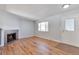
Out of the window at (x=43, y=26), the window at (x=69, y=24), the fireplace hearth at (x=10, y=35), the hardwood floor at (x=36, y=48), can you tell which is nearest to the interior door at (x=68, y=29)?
the window at (x=69, y=24)

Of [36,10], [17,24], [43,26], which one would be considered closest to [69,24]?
[43,26]

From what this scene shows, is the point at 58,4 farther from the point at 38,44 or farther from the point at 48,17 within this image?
the point at 38,44

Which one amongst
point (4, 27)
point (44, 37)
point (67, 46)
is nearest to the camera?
point (4, 27)

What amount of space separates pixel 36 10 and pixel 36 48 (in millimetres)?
711

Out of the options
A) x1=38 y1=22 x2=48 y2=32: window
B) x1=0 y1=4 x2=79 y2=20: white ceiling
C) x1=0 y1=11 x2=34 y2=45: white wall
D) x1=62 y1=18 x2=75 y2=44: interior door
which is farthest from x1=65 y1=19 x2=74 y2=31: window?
x1=0 y1=11 x2=34 y2=45: white wall

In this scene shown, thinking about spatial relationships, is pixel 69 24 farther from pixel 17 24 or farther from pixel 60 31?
pixel 17 24

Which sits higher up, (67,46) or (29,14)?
(29,14)

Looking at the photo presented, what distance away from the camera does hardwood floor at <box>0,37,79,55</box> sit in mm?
1543

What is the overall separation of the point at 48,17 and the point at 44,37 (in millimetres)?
410

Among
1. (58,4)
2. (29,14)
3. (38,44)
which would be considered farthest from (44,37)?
(58,4)

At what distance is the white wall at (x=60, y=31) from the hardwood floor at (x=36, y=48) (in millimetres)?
98

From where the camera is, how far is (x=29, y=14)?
168cm

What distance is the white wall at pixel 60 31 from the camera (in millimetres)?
1682

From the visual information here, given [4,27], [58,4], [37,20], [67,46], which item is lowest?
[67,46]
